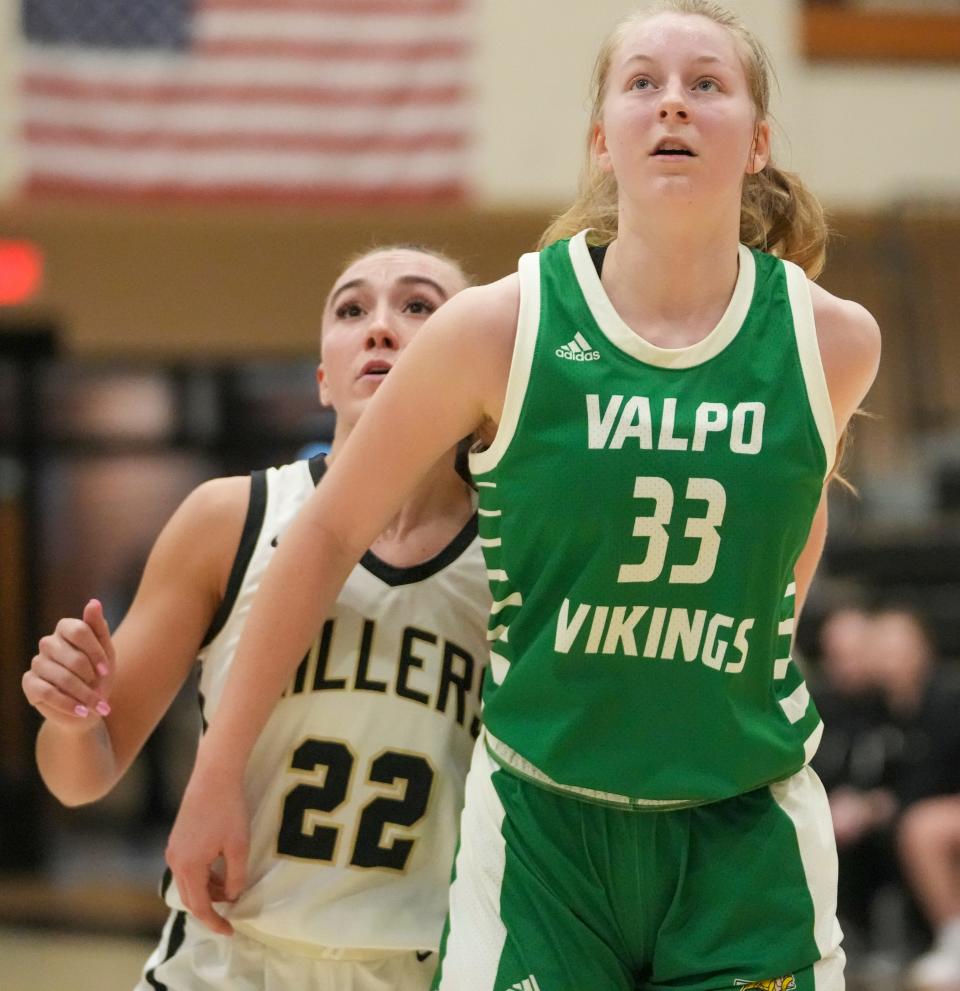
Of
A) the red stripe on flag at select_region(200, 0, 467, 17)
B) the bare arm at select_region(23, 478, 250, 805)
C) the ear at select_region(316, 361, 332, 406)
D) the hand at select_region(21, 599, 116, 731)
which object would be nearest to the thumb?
the hand at select_region(21, 599, 116, 731)

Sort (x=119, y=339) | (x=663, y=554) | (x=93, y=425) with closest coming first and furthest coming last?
1. (x=663, y=554)
2. (x=119, y=339)
3. (x=93, y=425)

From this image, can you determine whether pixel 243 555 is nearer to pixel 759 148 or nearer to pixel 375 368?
pixel 375 368

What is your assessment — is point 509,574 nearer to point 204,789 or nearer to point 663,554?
point 663,554

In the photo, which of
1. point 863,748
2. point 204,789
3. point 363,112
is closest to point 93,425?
point 363,112

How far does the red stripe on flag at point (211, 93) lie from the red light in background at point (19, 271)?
166 centimetres

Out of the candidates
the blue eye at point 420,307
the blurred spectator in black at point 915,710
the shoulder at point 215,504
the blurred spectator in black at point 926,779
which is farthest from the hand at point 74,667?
the blurred spectator in black at point 915,710

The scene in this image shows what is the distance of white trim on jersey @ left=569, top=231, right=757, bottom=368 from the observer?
1913mm

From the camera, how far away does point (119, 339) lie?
10.1 m

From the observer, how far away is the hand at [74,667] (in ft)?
7.18

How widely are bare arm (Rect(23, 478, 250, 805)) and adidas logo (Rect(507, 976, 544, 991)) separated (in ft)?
2.56

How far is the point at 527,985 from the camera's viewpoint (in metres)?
1.87

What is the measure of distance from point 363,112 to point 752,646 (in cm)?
676

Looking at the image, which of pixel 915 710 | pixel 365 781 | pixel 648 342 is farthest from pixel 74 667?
pixel 915 710

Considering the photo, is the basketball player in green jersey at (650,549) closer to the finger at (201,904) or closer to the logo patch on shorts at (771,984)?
the logo patch on shorts at (771,984)
